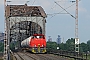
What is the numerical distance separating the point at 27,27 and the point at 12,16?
30640 mm

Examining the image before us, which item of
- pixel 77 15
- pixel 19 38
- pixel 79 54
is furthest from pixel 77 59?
pixel 19 38

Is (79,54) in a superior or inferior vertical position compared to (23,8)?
inferior

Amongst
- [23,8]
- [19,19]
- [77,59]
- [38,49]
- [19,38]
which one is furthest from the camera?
[19,38]

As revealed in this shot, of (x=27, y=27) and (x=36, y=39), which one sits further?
(x=27, y=27)

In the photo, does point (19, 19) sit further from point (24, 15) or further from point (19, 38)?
point (19, 38)

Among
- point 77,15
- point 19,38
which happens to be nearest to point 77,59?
point 77,15

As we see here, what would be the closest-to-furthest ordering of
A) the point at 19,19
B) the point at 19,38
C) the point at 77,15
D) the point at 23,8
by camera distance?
the point at 77,15
the point at 19,19
the point at 23,8
the point at 19,38

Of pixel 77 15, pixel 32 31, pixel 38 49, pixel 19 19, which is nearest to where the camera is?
pixel 77 15

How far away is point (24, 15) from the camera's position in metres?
102

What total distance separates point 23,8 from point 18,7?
162 cm

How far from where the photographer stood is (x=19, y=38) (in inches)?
5891

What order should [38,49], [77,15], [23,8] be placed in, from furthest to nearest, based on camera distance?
[23,8] → [38,49] → [77,15]

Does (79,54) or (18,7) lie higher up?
(18,7)

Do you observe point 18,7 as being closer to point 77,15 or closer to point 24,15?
point 24,15
